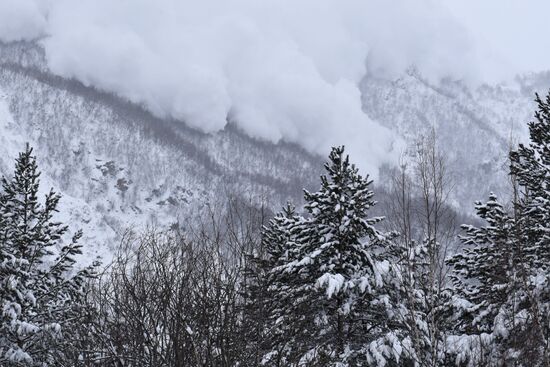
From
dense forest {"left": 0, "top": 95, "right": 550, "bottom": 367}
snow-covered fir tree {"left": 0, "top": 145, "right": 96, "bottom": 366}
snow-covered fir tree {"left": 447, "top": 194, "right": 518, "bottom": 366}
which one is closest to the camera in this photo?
dense forest {"left": 0, "top": 95, "right": 550, "bottom": 367}

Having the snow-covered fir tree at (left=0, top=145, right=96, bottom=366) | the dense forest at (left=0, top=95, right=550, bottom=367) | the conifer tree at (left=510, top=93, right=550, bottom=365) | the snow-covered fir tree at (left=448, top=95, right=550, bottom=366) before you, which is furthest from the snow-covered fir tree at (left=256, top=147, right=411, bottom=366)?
the snow-covered fir tree at (left=0, top=145, right=96, bottom=366)

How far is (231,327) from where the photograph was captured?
19.6 ft

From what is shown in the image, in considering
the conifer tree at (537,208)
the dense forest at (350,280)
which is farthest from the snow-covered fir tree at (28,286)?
the conifer tree at (537,208)

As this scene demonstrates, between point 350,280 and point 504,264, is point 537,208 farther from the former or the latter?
point 350,280

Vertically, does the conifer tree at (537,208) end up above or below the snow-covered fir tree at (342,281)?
above

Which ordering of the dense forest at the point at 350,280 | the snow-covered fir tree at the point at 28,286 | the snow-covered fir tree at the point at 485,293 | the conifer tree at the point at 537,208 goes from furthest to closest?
1. the snow-covered fir tree at the point at 28,286
2. the conifer tree at the point at 537,208
3. the snow-covered fir tree at the point at 485,293
4. the dense forest at the point at 350,280

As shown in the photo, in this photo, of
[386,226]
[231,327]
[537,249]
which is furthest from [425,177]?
[537,249]

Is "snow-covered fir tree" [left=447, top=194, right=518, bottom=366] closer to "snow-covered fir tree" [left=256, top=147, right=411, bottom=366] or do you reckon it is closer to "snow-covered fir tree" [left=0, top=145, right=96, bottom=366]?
"snow-covered fir tree" [left=256, top=147, right=411, bottom=366]

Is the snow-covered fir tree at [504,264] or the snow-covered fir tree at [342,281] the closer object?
the snow-covered fir tree at [504,264]

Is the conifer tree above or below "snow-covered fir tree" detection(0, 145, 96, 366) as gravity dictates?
above

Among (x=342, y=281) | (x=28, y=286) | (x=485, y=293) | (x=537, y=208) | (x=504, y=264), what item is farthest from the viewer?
(x=28, y=286)

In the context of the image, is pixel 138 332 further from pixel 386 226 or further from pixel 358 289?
pixel 358 289

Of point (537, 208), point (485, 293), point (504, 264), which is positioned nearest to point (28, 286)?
point (504, 264)

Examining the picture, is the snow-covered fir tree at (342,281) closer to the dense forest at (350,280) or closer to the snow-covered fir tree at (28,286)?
the dense forest at (350,280)
